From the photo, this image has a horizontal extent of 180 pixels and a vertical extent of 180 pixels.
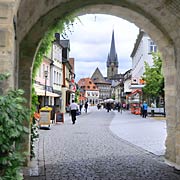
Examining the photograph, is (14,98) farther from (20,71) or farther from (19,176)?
(20,71)

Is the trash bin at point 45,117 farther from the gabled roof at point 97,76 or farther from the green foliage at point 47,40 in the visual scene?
the gabled roof at point 97,76

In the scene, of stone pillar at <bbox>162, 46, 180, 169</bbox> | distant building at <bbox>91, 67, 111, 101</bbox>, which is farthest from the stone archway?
distant building at <bbox>91, 67, 111, 101</bbox>

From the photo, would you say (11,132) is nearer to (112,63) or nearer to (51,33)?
(51,33)

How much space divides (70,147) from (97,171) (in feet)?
13.2

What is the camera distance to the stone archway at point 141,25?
755 cm

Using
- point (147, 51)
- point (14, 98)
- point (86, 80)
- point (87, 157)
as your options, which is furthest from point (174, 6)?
point (86, 80)

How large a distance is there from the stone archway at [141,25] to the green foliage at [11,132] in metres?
3.79

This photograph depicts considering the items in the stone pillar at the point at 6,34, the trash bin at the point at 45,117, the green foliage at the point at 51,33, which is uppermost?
the green foliage at the point at 51,33

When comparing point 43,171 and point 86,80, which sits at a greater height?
point 86,80

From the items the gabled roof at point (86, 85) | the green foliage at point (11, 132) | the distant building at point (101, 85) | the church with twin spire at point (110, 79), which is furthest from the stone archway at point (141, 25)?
the distant building at point (101, 85)

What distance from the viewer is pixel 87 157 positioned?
925 cm

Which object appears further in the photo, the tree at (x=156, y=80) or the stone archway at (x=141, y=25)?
the tree at (x=156, y=80)

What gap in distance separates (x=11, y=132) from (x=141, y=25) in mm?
6972

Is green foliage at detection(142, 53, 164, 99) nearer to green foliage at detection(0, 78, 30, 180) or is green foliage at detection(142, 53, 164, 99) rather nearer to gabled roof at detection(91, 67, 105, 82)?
green foliage at detection(0, 78, 30, 180)
